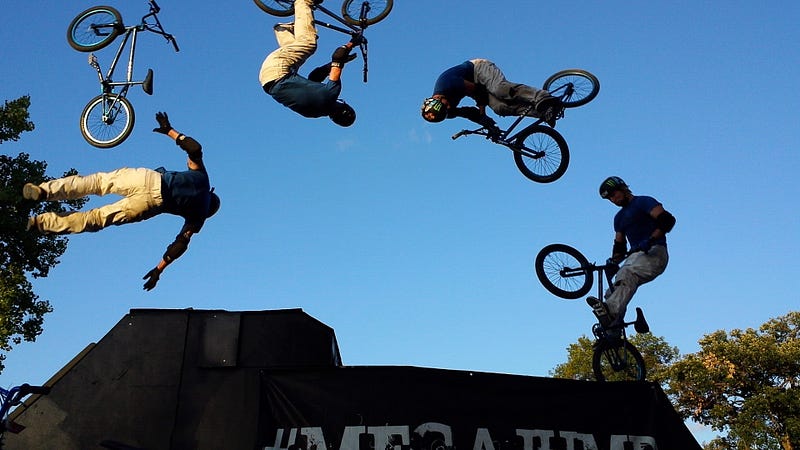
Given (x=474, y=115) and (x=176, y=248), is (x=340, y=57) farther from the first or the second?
(x=176, y=248)

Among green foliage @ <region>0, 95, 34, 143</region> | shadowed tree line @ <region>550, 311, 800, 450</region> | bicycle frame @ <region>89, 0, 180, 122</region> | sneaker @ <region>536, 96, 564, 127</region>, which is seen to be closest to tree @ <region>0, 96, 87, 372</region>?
green foliage @ <region>0, 95, 34, 143</region>

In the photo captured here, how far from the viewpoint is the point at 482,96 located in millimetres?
9398

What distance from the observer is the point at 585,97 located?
977 centimetres

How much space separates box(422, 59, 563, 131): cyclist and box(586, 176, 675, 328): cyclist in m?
1.62

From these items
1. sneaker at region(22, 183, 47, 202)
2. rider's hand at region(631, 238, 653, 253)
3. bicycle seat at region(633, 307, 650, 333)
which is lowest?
bicycle seat at region(633, 307, 650, 333)

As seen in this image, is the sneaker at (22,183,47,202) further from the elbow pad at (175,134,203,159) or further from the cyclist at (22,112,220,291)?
the elbow pad at (175,134,203,159)

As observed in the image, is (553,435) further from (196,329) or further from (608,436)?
(196,329)

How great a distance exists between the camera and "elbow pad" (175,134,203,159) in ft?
24.5

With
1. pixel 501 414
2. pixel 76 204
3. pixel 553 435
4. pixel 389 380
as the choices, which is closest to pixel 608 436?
pixel 553 435

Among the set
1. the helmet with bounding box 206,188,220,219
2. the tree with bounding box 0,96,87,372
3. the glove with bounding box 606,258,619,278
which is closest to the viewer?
the helmet with bounding box 206,188,220,219

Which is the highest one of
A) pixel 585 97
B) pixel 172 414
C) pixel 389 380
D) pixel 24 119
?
pixel 24 119

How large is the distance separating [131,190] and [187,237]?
85cm

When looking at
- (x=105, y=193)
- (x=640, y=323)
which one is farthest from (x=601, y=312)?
(x=105, y=193)

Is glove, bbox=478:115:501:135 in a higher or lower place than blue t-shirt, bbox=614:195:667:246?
higher
